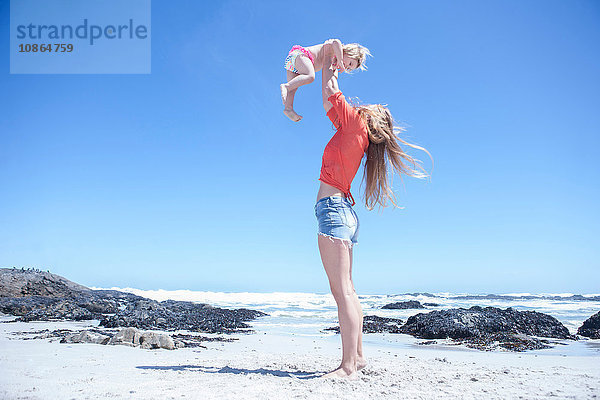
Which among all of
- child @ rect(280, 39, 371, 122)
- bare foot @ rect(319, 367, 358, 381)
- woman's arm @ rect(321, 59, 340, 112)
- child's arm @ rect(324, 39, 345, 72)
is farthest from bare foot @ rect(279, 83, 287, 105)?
bare foot @ rect(319, 367, 358, 381)

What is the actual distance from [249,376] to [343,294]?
3.68ft

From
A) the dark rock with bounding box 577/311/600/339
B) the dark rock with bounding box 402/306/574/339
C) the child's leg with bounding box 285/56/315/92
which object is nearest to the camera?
the child's leg with bounding box 285/56/315/92

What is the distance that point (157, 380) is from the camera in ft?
10.9

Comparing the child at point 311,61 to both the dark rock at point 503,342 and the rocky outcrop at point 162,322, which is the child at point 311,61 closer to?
the dark rock at point 503,342

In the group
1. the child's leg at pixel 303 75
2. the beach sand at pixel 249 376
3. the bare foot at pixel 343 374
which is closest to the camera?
the beach sand at pixel 249 376

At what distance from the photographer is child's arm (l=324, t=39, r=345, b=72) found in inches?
148

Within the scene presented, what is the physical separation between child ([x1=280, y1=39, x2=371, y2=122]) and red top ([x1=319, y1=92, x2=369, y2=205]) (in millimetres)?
330

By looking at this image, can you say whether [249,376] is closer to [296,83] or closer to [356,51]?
[296,83]

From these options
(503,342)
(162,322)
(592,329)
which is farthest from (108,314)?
(592,329)

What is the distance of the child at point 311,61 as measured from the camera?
3.74m

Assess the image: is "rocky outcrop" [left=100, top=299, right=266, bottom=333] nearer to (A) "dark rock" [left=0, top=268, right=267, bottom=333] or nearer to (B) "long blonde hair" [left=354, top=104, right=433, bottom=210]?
(A) "dark rock" [left=0, top=268, right=267, bottom=333]

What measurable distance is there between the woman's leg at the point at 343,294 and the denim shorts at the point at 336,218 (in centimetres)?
7

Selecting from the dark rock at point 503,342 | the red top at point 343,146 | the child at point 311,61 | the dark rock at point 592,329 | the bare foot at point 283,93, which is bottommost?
the dark rock at point 592,329

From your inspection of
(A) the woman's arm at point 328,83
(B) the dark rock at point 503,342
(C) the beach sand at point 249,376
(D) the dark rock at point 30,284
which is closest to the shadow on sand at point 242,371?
(C) the beach sand at point 249,376
